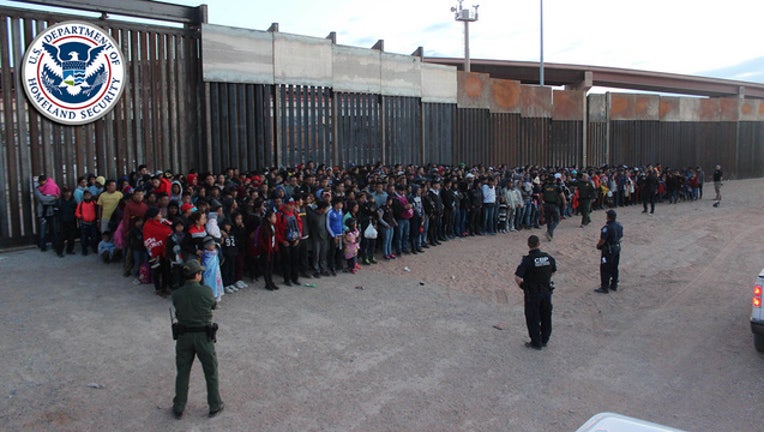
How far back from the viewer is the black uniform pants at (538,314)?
8305 mm

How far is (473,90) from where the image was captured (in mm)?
26219

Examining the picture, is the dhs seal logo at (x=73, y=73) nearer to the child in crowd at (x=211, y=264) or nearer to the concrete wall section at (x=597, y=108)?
the child in crowd at (x=211, y=264)

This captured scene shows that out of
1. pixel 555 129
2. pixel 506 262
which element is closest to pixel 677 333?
pixel 506 262

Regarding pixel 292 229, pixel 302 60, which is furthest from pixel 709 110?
pixel 292 229

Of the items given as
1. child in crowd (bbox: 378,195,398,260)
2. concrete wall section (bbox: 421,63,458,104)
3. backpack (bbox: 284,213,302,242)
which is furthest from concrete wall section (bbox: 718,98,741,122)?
backpack (bbox: 284,213,302,242)

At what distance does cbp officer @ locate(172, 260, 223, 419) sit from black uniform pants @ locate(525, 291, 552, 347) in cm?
434

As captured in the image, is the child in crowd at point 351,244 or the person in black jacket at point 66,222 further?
the child in crowd at point 351,244

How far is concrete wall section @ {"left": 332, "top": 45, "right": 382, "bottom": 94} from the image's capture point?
20.3m

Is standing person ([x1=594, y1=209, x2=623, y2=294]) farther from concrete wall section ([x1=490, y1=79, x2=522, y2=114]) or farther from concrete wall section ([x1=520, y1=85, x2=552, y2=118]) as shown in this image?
concrete wall section ([x1=520, y1=85, x2=552, y2=118])

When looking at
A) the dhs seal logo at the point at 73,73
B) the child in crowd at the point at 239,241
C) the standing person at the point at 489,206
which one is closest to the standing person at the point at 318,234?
the child in crowd at the point at 239,241

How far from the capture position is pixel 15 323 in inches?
344

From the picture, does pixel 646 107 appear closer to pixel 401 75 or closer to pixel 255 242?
pixel 401 75

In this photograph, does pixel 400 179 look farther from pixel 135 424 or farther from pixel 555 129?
pixel 555 129

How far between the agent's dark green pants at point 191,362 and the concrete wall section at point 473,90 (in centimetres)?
2097
